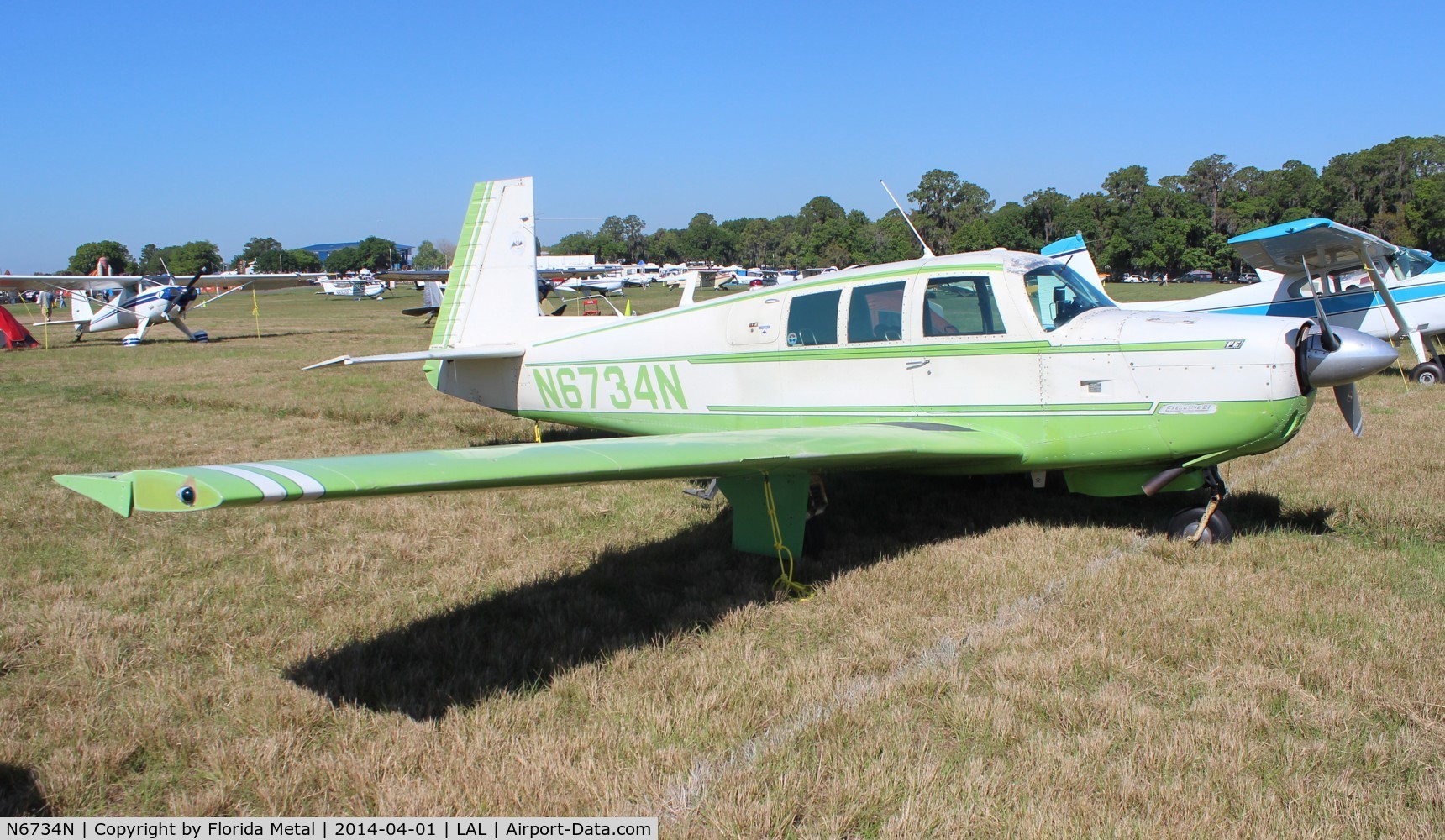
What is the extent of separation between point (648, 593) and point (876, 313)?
2.43 m

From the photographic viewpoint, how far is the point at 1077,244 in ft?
39.5

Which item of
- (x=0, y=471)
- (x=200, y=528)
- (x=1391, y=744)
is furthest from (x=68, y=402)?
(x=1391, y=744)

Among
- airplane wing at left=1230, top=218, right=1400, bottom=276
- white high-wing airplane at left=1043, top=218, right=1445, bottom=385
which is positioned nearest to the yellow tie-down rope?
airplane wing at left=1230, top=218, right=1400, bottom=276

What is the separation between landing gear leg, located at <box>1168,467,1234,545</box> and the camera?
5.33 m

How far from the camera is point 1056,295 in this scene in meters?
5.50

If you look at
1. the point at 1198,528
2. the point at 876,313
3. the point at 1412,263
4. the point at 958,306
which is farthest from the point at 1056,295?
the point at 1412,263

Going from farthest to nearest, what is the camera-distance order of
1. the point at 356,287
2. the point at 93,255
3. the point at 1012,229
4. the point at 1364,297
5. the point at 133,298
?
the point at 93,255
the point at 1012,229
the point at 356,287
the point at 133,298
the point at 1364,297

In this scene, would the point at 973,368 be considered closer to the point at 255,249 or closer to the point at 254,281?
the point at 254,281

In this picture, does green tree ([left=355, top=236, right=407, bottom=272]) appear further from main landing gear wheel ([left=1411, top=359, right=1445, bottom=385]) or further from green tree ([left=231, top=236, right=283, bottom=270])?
main landing gear wheel ([left=1411, top=359, right=1445, bottom=385])

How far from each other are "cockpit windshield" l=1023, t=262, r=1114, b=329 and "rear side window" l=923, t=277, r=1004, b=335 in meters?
0.27

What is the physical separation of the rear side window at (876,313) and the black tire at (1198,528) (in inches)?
82.4

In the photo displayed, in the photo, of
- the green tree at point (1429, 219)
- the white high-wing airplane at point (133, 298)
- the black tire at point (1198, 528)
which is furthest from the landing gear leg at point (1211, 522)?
the green tree at point (1429, 219)

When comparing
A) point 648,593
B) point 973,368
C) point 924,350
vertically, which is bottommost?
point 648,593

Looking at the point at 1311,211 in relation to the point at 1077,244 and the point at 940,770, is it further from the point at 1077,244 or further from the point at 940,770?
the point at 940,770
